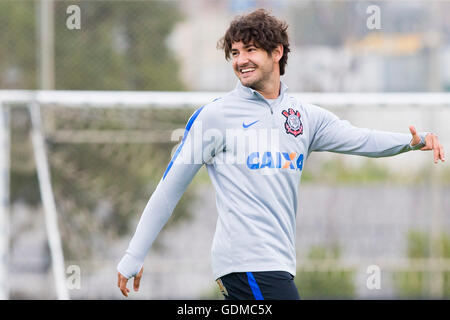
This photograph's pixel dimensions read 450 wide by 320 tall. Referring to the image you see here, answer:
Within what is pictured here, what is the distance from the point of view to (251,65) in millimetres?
2869

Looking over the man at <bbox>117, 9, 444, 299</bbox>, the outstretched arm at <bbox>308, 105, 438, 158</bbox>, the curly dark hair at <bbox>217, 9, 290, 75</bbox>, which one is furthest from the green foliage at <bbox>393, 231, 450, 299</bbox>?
the curly dark hair at <bbox>217, 9, 290, 75</bbox>

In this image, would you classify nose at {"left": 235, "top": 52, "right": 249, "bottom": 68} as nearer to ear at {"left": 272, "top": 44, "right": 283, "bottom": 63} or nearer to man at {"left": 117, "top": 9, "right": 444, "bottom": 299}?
man at {"left": 117, "top": 9, "right": 444, "bottom": 299}

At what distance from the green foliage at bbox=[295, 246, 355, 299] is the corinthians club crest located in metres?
4.79

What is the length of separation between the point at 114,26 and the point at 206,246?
2.34 metres

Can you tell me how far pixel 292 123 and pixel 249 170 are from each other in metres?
0.27

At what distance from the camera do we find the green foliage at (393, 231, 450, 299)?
7.77 m

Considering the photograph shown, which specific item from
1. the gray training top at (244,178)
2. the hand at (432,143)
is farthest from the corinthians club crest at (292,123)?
the hand at (432,143)

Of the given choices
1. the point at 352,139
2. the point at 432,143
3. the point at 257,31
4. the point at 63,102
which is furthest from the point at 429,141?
the point at 63,102

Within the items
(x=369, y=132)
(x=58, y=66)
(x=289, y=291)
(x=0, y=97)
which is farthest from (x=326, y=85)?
(x=289, y=291)

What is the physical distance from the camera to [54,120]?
735 centimetres

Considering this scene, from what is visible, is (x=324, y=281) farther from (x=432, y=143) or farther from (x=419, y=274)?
(x=432, y=143)

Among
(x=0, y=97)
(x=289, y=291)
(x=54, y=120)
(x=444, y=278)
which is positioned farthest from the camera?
(x=444, y=278)

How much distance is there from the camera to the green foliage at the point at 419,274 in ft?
25.5

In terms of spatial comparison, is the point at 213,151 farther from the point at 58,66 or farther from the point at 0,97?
the point at 58,66
